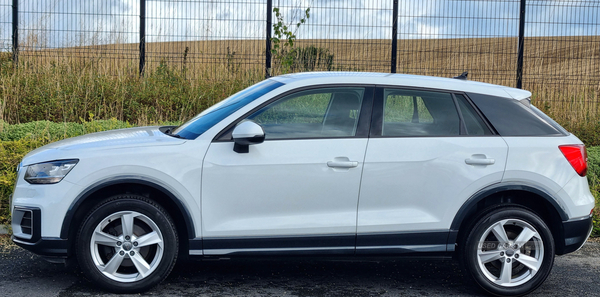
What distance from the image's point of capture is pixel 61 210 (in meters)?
4.23

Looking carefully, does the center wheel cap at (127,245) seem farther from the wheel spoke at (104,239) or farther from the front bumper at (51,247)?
the front bumper at (51,247)

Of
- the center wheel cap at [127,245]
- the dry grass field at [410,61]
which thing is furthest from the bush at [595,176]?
the center wheel cap at [127,245]

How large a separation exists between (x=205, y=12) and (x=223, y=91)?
1788mm

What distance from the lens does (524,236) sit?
452cm

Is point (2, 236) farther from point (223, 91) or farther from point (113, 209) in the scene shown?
point (223, 91)

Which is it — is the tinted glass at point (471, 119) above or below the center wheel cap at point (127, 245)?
above

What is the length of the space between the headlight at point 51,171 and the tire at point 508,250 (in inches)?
113

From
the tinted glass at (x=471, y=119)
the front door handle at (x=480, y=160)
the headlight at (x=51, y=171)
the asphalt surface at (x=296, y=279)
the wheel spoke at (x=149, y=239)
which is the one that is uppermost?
the tinted glass at (x=471, y=119)

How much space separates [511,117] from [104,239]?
307 centimetres

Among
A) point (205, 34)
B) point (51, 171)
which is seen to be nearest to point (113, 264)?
point (51, 171)

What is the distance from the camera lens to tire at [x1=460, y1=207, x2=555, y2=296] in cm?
452

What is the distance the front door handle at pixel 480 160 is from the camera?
14.6ft

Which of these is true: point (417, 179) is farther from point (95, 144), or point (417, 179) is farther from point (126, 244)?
point (95, 144)

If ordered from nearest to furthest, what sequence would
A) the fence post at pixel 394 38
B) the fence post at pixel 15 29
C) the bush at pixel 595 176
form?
1. the bush at pixel 595 176
2. the fence post at pixel 15 29
3. the fence post at pixel 394 38
